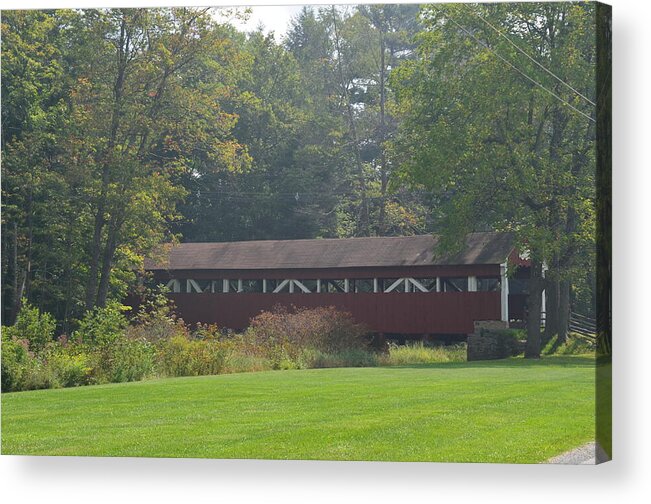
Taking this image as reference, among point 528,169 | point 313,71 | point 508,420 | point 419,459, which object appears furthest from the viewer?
point 528,169

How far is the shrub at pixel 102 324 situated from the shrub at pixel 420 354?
12.1 ft

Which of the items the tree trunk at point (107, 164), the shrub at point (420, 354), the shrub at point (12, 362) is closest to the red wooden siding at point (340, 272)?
the tree trunk at point (107, 164)

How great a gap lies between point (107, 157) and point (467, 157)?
5.34 metres

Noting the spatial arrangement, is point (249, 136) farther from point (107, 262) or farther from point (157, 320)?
point (157, 320)

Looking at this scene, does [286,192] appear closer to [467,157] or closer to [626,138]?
[467,157]

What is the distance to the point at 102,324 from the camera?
54.3ft

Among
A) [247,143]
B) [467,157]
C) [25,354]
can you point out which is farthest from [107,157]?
[467,157]

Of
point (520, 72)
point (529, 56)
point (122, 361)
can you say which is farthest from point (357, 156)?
point (122, 361)

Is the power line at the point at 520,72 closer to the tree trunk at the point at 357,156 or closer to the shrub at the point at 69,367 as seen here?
the tree trunk at the point at 357,156

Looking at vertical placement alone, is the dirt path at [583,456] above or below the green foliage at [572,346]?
below

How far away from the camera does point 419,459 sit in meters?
12.9

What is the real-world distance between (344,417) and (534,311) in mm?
3643

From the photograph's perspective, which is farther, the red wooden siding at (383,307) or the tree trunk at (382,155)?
the red wooden siding at (383,307)

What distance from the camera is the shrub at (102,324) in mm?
16438
